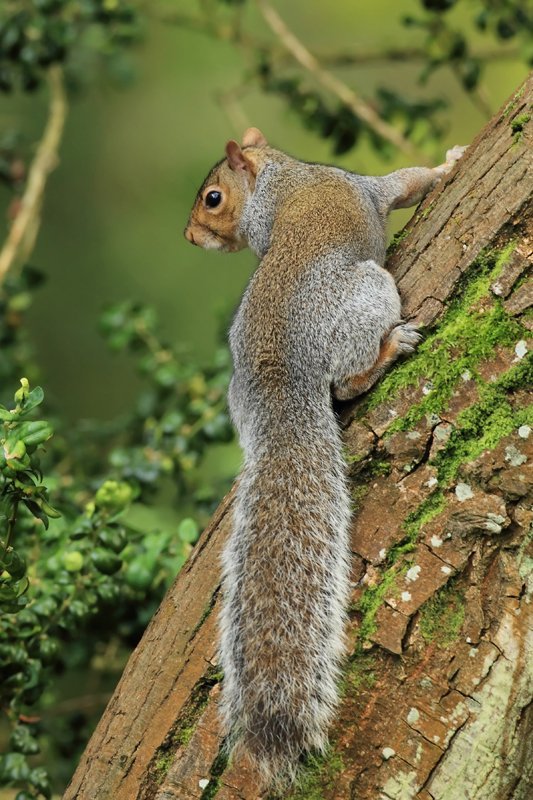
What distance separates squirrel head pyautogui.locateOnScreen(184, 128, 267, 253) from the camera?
239 centimetres

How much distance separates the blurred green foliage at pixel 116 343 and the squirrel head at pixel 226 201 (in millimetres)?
273

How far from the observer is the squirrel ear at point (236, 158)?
2354mm

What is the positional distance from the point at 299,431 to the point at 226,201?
37.8 inches

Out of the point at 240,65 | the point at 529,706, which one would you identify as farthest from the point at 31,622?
the point at 240,65

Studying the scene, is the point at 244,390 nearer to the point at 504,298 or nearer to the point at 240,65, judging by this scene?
the point at 504,298

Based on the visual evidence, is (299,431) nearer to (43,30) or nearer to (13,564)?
(13,564)

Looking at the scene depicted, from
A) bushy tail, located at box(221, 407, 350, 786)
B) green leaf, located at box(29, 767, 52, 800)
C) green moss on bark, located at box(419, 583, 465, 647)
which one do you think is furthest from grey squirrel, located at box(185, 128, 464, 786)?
green leaf, located at box(29, 767, 52, 800)

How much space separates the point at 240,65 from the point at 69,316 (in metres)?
1.46

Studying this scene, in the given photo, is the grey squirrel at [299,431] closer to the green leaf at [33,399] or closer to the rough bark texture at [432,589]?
the rough bark texture at [432,589]

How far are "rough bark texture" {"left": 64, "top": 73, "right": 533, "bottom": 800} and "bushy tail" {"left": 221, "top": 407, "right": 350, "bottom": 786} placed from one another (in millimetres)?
30

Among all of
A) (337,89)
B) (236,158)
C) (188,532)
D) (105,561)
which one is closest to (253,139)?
(236,158)

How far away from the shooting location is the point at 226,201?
242 centimetres

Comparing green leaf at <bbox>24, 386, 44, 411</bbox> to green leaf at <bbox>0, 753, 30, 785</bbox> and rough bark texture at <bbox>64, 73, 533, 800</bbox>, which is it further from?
green leaf at <bbox>0, 753, 30, 785</bbox>

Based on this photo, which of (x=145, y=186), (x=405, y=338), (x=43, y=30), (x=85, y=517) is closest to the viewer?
(x=405, y=338)
